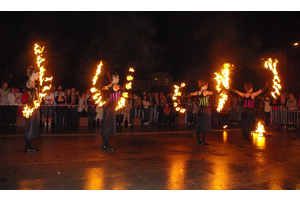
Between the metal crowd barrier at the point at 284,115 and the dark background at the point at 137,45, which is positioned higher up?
the dark background at the point at 137,45

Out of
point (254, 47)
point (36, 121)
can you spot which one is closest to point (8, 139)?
point (36, 121)

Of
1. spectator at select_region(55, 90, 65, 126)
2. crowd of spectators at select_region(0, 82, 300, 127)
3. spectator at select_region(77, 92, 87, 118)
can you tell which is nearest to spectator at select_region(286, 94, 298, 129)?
crowd of spectators at select_region(0, 82, 300, 127)

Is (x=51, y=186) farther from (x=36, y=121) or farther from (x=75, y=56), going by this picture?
(x=75, y=56)

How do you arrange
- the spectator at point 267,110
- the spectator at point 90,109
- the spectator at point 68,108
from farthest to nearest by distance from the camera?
the spectator at point 267,110 → the spectator at point 90,109 → the spectator at point 68,108

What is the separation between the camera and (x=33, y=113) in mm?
7621

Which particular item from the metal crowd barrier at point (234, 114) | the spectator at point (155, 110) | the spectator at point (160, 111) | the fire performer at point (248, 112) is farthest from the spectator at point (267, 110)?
the fire performer at point (248, 112)

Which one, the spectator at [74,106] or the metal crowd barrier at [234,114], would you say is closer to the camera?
the spectator at [74,106]

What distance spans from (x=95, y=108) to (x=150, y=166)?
31.9 feet

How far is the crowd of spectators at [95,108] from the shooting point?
13938 mm

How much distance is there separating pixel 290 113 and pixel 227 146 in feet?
27.1

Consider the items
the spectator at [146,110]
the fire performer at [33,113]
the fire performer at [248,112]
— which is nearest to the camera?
the fire performer at [33,113]

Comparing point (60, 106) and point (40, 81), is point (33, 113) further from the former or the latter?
point (60, 106)

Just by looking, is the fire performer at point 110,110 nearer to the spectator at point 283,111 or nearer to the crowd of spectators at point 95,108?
the crowd of spectators at point 95,108

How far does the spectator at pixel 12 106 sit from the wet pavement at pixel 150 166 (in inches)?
198
